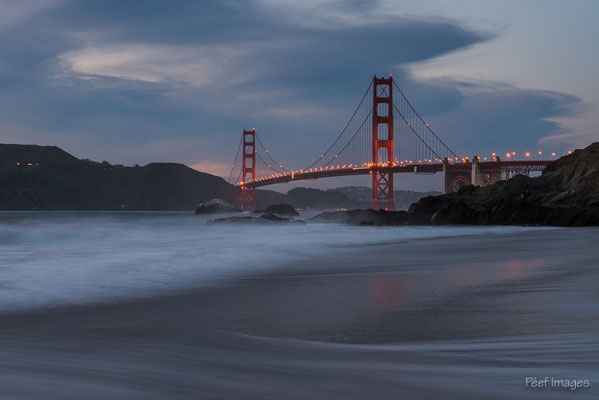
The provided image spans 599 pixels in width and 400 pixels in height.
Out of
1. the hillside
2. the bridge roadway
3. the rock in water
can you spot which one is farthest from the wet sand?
the hillside

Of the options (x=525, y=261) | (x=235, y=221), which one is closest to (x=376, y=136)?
(x=235, y=221)

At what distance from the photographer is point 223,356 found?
3.05 m

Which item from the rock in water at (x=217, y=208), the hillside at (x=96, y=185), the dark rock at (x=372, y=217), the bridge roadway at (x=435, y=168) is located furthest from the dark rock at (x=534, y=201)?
the hillside at (x=96, y=185)

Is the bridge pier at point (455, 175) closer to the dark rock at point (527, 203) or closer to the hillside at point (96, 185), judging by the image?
the dark rock at point (527, 203)

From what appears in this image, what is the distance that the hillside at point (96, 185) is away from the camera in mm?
116125

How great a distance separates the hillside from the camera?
11612 cm

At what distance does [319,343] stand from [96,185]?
131 meters

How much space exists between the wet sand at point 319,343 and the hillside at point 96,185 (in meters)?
108

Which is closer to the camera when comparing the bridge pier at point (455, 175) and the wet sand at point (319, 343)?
the wet sand at point (319, 343)

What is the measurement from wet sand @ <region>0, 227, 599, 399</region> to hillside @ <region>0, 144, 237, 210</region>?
10822 cm

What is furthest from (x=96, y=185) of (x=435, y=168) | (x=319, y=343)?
(x=319, y=343)

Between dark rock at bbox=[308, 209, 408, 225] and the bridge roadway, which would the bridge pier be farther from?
dark rock at bbox=[308, 209, 408, 225]

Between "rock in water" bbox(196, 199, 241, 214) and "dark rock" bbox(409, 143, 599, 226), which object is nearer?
"dark rock" bbox(409, 143, 599, 226)

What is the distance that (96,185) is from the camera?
412 feet
